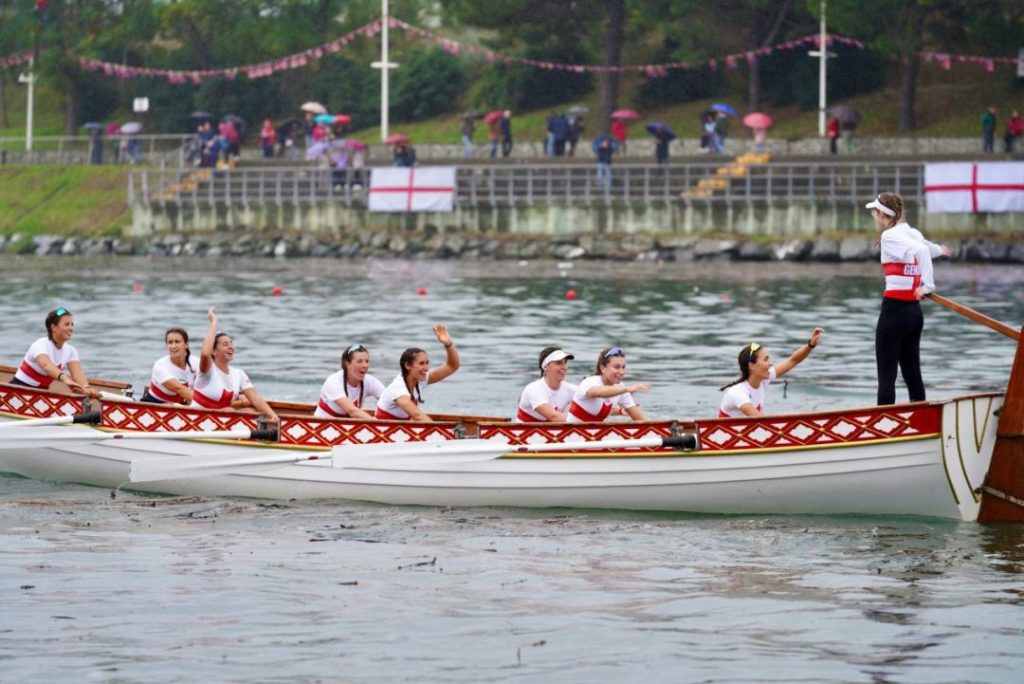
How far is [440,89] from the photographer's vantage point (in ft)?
274

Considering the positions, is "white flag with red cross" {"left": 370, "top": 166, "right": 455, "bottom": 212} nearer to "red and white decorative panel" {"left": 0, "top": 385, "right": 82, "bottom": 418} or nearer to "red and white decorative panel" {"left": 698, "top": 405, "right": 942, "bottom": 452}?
"red and white decorative panel" {"left": 0, "top": 385, "right": 82, "bottom": 418}

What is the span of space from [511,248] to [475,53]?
24.7 metres

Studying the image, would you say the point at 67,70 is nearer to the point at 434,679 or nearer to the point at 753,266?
the point at 753,266

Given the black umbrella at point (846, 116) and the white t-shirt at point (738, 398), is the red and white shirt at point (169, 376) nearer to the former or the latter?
the white t-shirt at point (738, 398)

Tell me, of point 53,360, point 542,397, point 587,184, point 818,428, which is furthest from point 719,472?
point 587,184

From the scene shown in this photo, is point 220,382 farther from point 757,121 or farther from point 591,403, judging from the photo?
point 757,121

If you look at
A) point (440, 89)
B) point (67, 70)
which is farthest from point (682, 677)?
point (67, 70)

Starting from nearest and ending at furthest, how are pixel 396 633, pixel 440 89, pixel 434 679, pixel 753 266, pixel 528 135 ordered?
1. pixel 434 679
2. pixel 396 633
3. pixel 753 266
4. pixel 528 135
5. pixel 440 89

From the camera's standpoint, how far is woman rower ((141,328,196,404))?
2030cm

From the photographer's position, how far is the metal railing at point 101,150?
7656cm

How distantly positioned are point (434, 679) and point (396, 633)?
113 cm

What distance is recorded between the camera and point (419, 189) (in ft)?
200

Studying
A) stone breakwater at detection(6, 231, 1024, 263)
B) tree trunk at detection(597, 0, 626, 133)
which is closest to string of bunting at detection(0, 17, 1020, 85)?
tree trunk at detection(597, 0, 626, 133)

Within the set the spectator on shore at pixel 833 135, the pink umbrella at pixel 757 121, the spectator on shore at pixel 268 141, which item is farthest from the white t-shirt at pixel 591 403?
the spectator on shore at pixel 268 141
